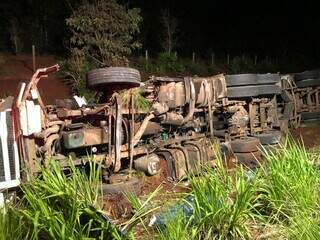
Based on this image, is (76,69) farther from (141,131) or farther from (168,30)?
(141,131)

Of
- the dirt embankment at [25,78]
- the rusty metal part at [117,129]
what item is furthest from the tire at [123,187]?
the dirt embankment at [25,78]

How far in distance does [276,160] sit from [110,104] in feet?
5.62

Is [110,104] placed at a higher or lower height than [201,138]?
higher

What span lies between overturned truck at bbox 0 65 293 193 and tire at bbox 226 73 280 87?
0.27 metres

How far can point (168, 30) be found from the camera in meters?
21.3

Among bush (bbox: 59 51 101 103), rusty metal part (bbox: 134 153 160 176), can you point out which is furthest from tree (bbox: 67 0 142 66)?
rusty metal part (bbox: 134 153 160 176)

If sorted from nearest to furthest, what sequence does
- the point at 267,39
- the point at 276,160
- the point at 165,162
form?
the point at 276,160
the point at 165,162
the point at 267,39

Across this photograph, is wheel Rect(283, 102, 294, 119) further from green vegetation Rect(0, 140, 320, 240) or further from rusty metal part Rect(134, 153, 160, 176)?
green vegetation Rect(0, 140, 320, 240)

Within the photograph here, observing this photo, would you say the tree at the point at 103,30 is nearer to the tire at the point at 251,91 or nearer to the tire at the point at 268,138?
the tire at the point at 251,91

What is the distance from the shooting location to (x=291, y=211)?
418 cm

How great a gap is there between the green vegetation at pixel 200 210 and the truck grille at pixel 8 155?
32 centimetres

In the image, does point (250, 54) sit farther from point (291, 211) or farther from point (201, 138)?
point (291, 211)

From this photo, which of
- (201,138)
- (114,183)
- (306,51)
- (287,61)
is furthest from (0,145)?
(306,51)

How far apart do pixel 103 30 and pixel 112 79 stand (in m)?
11.0
